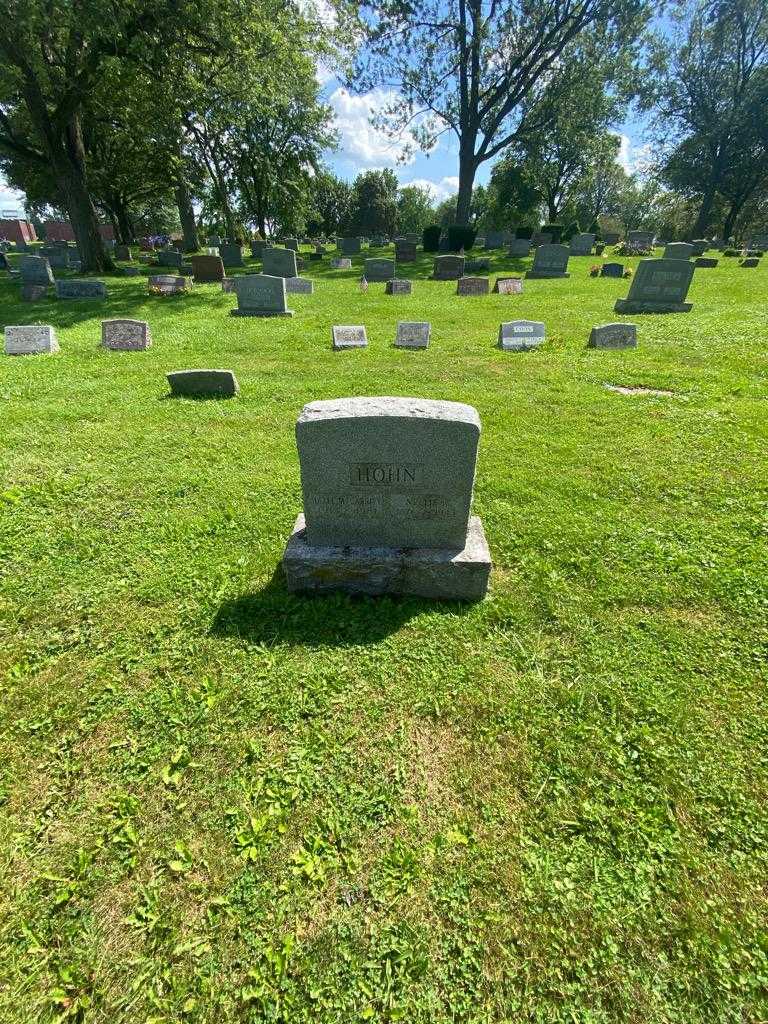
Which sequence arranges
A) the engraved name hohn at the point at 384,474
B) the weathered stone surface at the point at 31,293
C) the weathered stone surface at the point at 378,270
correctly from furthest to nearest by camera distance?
the weathered stone surface at the point at 378,270, the weathered stone surface at the point at 31,293, the engraved name hohn at the point at 384,474

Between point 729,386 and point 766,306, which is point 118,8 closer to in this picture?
point 729,386

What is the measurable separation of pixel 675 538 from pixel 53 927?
15.0ft

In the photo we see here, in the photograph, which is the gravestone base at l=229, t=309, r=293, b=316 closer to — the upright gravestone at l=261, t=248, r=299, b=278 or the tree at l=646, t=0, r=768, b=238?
the upright gravestone at l=261, t=248, r=299, b=278

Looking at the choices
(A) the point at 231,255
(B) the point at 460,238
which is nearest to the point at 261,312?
(A) the point at 231,255

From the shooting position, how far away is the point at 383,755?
2.40m

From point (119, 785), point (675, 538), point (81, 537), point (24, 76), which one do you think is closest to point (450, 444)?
point (675, 538)

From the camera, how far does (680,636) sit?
9.92ft

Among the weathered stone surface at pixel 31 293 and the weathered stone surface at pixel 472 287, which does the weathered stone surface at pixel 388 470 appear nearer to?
the weathered stone surface at pixel 472 287

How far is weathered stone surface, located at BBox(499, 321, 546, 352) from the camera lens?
920 centimetres

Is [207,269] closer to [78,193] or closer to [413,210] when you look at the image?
[78,193]

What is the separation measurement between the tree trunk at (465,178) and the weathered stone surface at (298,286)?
15.7 m

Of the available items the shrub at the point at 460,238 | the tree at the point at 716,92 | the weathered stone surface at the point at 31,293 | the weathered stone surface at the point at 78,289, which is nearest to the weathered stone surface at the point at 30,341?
the weathered stone surface at the point at 78,289

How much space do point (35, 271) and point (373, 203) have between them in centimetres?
5808

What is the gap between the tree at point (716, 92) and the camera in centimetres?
3112
